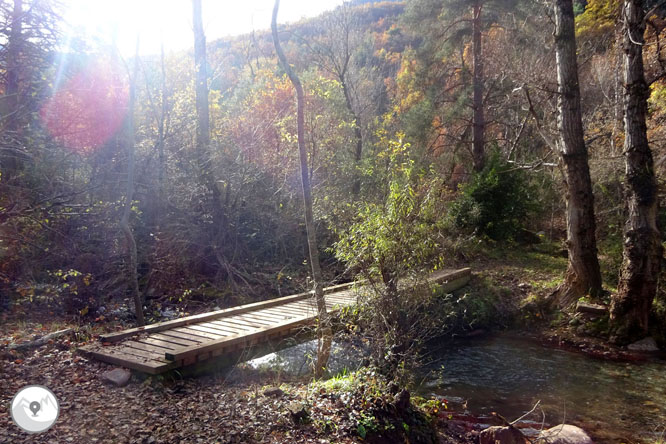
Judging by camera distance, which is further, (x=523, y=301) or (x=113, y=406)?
(x=523, y=301)

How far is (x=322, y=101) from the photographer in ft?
58.0


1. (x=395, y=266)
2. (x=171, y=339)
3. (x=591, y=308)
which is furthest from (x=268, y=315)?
(x=591, y=308)

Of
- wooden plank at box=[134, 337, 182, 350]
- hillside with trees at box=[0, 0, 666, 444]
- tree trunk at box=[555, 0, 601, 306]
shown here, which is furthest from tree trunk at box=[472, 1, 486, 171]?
wooden plank at box=[134, 337, 182, 350]

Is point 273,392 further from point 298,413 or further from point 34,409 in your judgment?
point 34,409

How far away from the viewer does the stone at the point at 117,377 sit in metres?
4.87

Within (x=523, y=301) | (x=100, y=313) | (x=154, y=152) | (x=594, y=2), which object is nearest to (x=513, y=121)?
(x=594, y=2)

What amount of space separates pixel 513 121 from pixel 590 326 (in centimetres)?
1305

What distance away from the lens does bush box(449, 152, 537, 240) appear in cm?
1344

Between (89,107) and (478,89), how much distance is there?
11.6 metres

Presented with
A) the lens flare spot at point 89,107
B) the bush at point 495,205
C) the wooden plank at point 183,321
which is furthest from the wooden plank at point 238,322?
the bush at point 495,205

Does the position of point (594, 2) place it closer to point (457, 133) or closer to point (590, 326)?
point (457, 133)

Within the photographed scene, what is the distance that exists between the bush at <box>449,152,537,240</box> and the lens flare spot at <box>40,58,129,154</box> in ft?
29.7

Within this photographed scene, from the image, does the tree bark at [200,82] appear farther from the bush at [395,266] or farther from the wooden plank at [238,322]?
the bush at [395,266]

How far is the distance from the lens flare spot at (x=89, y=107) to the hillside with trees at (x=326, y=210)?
0.04 meters
